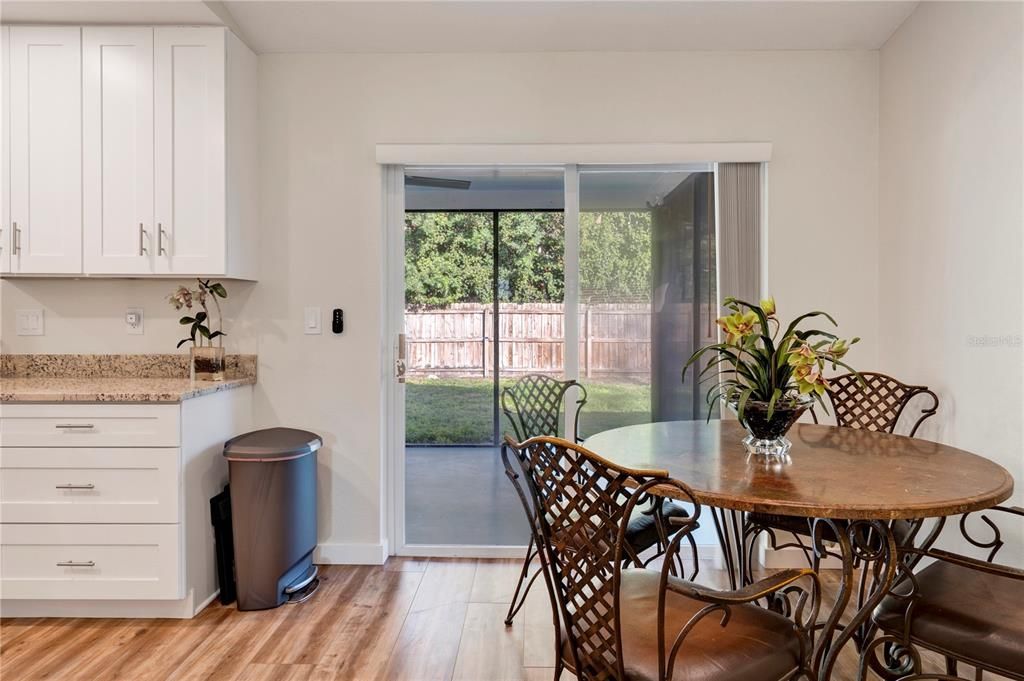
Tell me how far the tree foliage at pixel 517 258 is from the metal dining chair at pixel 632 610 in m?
1.74

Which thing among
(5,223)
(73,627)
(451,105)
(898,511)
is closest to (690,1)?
(451,105)

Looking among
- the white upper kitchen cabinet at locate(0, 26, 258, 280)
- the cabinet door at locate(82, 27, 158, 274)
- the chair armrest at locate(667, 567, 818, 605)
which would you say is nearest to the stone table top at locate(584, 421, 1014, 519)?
the chair armrest at locate(667, 567, 818, 605)

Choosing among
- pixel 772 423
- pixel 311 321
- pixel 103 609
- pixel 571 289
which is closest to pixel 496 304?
pixel 571 289

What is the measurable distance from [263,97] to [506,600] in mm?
2607

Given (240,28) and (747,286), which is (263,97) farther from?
(747,286)

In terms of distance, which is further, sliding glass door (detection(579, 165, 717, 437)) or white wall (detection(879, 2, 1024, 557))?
sliding glass door (detection(579, 165, 717, 437))

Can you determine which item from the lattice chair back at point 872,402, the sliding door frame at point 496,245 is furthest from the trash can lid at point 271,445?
the lattice chair back at point 872,402

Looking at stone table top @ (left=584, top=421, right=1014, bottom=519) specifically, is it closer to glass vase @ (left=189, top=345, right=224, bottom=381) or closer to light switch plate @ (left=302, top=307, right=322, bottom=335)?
light switch plate @ (left=302, top=307, right=322, bottom=335)

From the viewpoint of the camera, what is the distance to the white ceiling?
2506 millimetres

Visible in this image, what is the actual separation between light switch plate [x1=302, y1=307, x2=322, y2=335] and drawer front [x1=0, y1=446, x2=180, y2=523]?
2.81 feet

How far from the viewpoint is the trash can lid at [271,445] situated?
2.41 metres

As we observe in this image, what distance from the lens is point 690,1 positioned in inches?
97.9

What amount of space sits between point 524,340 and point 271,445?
4.22 feet

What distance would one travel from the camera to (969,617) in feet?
4.54
